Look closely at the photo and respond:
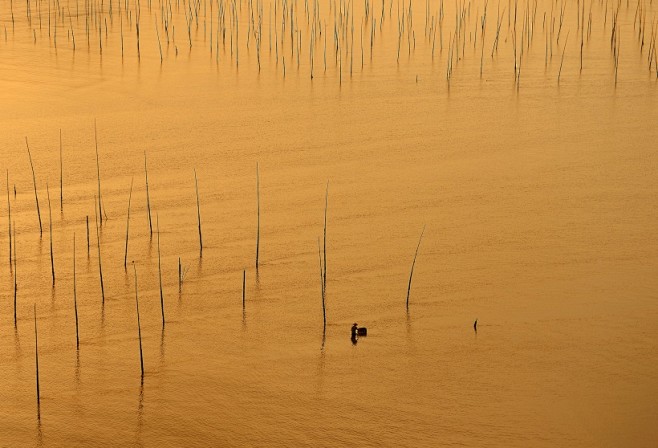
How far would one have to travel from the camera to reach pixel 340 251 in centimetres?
295

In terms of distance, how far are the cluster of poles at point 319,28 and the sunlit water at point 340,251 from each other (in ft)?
0.40

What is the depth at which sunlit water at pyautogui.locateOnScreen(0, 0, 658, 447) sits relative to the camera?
7.00ft

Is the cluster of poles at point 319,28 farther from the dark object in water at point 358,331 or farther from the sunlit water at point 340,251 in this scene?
the dark object in water at point 358,331

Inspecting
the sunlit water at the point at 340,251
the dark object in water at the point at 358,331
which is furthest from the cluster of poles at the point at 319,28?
the dark object in water at the point at 358,331

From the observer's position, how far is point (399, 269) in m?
2.83

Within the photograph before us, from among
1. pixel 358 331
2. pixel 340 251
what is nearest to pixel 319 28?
pixel 340 251

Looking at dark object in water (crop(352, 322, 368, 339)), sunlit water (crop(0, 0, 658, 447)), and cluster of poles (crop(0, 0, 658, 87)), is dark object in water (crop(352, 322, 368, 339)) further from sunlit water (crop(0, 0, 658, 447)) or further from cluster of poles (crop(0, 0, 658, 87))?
cluster of poles (crop(0, 0, 658, 87))

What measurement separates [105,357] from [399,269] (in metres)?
0.87

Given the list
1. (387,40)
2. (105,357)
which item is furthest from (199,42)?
(105,357)

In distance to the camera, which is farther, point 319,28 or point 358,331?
point 319,28

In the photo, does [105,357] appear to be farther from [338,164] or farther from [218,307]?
[338,164]

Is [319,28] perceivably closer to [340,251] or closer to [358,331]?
[340,251]

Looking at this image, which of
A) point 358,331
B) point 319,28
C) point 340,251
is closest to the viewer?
point 358,331

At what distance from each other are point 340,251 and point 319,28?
11.7 feet
